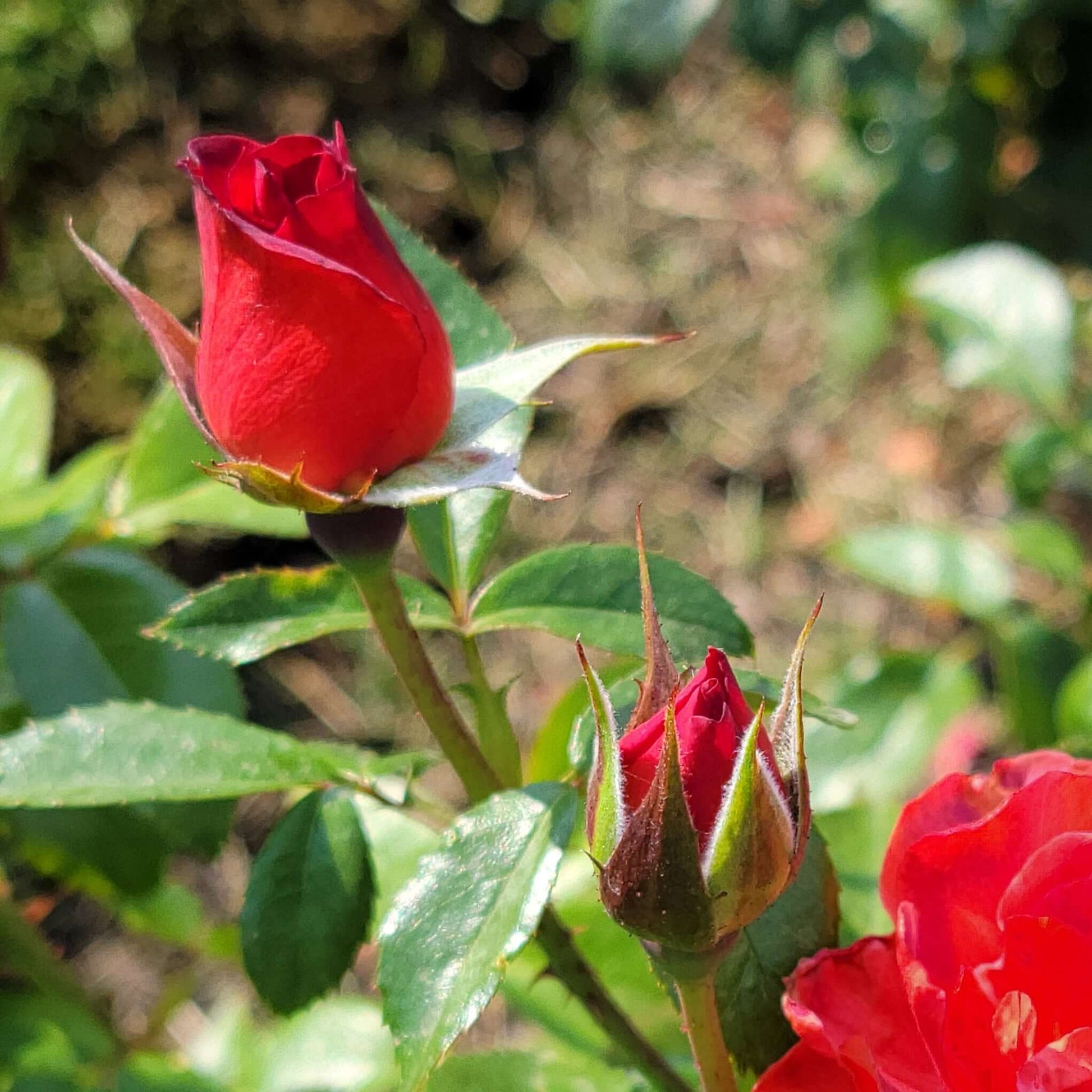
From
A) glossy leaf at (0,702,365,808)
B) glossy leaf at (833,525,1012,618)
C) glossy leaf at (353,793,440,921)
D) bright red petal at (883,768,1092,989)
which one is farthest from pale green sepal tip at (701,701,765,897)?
glossy leaf at (833,525,1012,618)

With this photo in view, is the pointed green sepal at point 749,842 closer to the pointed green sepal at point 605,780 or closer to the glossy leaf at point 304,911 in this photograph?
the pointed green sepal at point 605,780

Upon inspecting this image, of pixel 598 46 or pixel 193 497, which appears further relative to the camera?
pixel 598 46

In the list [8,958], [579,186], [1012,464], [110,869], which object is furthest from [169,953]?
[579,186]

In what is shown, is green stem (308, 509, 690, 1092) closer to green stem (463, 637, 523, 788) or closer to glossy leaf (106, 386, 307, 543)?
green stem (463, 637, 523, 788)

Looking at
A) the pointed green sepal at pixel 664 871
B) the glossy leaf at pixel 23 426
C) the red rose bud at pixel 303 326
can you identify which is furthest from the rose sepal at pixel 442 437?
the glossy leaf at pixel 23 426

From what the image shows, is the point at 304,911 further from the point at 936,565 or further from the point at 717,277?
the point at 717,277

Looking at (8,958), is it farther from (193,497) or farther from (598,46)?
(598,46)
